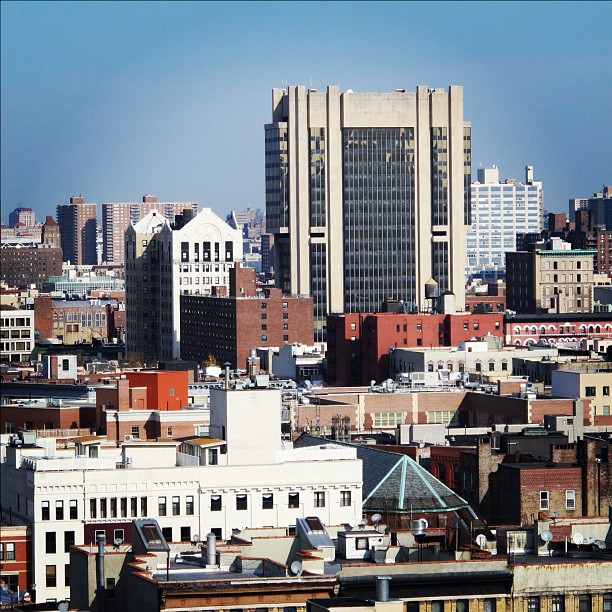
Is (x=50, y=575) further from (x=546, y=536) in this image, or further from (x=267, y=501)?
(x=546, y=536)

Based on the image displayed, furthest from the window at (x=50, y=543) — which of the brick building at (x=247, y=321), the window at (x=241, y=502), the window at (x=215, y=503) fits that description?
the brick building at (x=247, y=321)

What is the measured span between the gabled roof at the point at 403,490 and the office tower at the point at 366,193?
117863 mm

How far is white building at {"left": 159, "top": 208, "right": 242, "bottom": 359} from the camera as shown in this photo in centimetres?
18988

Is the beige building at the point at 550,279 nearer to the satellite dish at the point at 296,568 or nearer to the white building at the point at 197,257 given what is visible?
the white building at the point at 197,257

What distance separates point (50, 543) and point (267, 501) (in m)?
4.98

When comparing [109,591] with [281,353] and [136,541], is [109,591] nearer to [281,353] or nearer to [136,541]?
[136,541]

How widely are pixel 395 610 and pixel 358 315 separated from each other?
341 ft

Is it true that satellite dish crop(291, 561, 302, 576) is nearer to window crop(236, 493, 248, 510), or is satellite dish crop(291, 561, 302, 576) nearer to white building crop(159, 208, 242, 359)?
window crop(236, 493, 248, 510)

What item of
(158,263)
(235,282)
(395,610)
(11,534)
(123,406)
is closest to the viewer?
(395,610)

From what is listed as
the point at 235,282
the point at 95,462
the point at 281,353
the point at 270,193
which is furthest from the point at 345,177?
the point at 95,462

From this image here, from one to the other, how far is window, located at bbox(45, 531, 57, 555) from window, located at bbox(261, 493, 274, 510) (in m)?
4.79

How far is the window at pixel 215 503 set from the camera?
5581cm

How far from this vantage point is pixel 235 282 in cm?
16750

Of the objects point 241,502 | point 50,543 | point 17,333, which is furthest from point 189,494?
point 17,333
